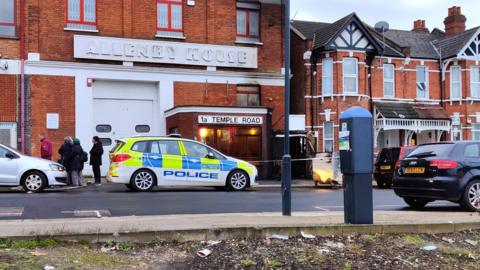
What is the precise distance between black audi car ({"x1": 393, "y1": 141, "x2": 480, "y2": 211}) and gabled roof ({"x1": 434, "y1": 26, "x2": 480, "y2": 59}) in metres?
23.1

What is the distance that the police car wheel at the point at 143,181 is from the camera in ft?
52.0

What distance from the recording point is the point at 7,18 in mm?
21469

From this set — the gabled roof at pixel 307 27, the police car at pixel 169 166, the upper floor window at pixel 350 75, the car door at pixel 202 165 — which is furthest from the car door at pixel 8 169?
the gabled roof at pixel 307 27

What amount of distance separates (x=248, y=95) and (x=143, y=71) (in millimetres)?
5029

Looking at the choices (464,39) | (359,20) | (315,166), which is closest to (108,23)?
(315,166)

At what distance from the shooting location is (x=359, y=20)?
1150 inches

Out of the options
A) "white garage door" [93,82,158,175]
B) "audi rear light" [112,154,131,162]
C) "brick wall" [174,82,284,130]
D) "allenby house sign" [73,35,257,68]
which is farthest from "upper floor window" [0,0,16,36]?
"audi rear light" [112,154,131,162]

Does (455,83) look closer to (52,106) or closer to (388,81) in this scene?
(388,81)

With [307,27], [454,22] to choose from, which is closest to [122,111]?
[307,27]

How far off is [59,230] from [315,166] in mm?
15784

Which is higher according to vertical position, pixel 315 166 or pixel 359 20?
pixel 359 20

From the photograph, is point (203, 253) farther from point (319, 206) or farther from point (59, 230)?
point (319, 206)

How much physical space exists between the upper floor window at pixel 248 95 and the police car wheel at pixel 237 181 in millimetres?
8209

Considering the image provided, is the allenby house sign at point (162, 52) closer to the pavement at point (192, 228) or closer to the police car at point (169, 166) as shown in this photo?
the police car at point (169, 166)
